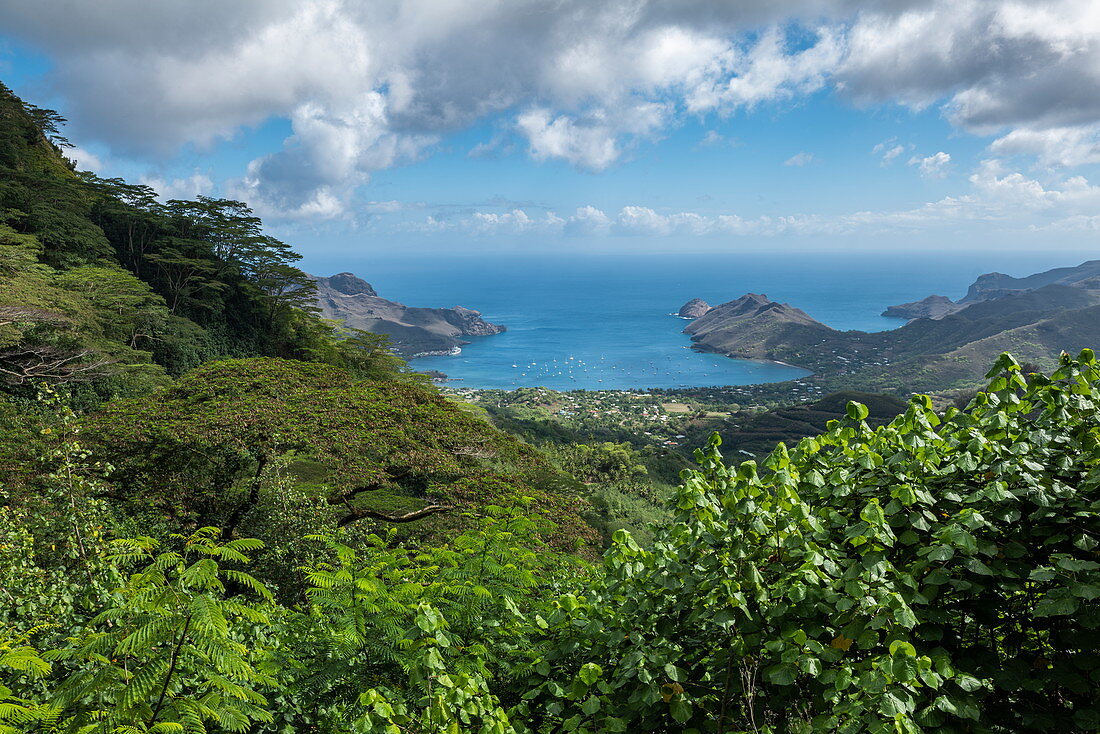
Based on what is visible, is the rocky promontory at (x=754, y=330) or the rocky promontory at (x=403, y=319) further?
the rocky promontory at (x=403, y=319)

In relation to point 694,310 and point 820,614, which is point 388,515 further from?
point 694,310

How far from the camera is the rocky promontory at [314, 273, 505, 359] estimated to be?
431 feet

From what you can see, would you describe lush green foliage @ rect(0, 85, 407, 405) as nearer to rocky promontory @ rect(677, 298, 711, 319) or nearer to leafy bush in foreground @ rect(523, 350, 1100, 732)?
leafy bush in foreground @ rect(523, 350, 1100, 732)

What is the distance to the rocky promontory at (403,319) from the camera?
13150cm

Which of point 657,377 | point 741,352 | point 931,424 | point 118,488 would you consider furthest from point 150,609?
point 741,352

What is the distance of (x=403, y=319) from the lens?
15000 centimetres

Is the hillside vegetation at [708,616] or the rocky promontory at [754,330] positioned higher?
the hillside vegetation at [708,616]

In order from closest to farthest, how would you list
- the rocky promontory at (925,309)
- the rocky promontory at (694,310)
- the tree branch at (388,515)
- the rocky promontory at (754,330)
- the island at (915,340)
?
the tree branch at (388,515) → the island at (915,340) → the rocky promontory at (754,330) → the rocky promontory at (925,309) → the rocky promontory at (694,310)

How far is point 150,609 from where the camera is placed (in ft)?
7.47

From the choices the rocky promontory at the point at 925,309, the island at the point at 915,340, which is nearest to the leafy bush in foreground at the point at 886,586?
the island at the point at 915,340

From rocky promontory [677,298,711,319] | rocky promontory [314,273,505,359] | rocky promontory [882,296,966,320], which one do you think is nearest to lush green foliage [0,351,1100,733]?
rocky promontory [314,273,505,359]

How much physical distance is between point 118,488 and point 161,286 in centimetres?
2575

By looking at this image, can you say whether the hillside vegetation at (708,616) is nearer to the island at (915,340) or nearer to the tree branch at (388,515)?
the tree branch at (388,515)

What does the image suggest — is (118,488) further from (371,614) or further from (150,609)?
(150,609)
